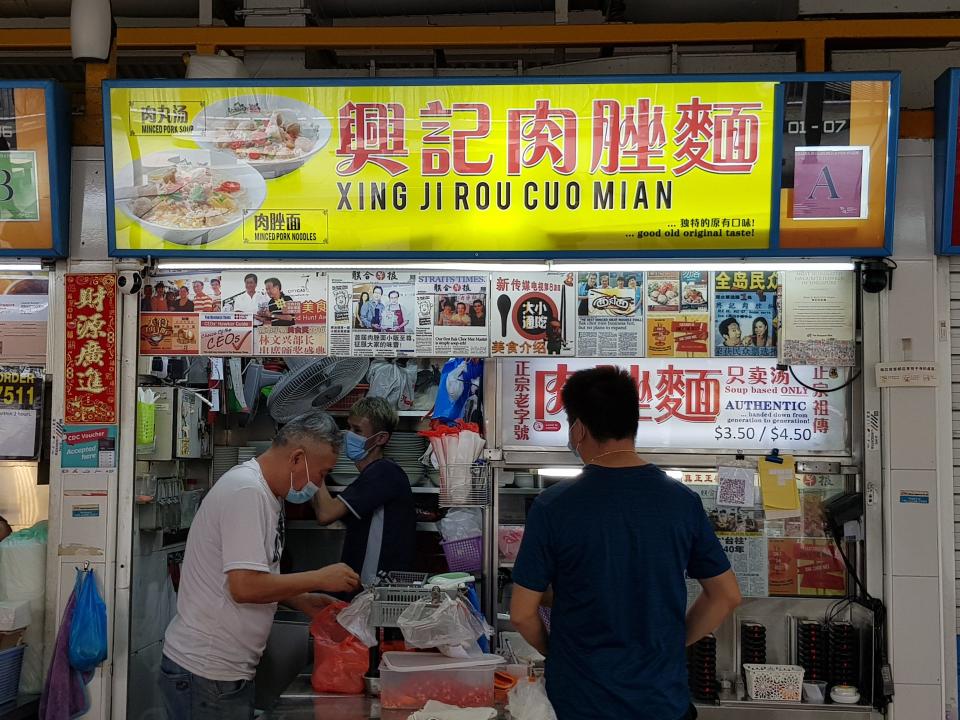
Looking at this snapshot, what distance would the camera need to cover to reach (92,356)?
4.41 metres

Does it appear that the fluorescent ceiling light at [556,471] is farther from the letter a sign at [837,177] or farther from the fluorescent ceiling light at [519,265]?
the letter a sign at [837,177]

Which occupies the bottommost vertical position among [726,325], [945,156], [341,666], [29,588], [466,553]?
[341,666]

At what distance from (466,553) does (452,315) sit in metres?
1.26

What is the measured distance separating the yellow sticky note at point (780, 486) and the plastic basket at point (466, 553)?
4.84 ft

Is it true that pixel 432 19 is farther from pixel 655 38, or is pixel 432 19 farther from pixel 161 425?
pixel 161 425

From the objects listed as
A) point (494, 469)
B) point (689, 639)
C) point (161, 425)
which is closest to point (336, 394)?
point (161, 425)

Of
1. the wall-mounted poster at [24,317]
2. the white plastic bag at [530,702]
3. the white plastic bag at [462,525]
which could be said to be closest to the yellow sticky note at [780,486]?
the white plastic bag at [462,525]

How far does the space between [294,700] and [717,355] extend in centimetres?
255

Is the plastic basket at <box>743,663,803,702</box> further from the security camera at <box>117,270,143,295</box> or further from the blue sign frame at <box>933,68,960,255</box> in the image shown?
the security camera at <box>117,270,143,295</box>

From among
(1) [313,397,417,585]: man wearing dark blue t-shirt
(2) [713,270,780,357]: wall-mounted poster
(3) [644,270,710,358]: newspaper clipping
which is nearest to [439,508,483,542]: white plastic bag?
(1) [313,397,417,585]: man wearing dark blue t-shirt

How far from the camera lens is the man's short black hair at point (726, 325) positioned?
4.48m

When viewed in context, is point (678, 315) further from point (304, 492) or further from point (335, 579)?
point (335, 579)

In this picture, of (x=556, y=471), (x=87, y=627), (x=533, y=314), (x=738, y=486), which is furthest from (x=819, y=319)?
(x=87, y=627)

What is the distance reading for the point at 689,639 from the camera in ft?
9.75
